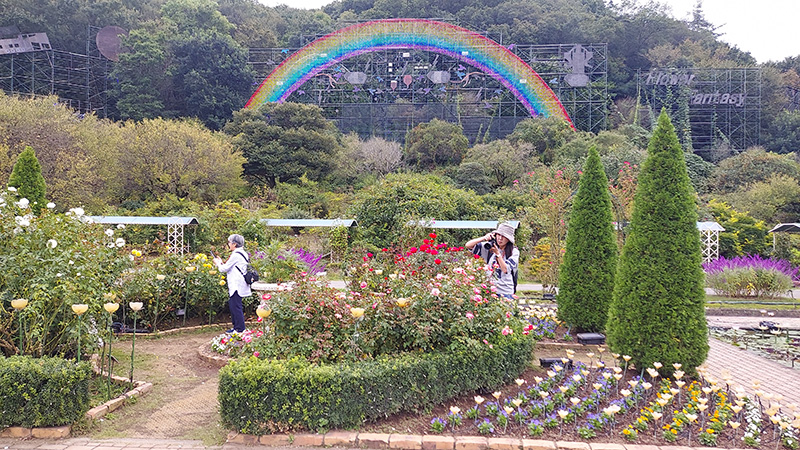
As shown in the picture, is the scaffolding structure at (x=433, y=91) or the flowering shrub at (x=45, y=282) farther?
the scaffolding structure at (x=433, y=91)

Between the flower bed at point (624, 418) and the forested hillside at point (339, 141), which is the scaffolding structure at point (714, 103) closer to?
the forested hillside at point (339, 141)

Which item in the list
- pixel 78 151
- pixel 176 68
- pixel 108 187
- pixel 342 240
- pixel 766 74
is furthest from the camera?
pixel 766 74

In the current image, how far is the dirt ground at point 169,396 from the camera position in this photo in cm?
386

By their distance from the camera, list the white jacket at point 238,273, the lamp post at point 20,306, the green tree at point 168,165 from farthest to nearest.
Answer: the green tree at point 168,165
the white jacket at point 238,273
the lamp post at point 20,306

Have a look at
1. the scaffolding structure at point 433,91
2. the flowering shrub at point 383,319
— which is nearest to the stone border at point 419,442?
the flowering shrub at point 383,319

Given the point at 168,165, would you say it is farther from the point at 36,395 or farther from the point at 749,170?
the point at 749,170

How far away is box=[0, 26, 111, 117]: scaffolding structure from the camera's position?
3484 centimetres

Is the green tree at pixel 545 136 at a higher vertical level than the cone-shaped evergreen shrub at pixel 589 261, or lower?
higher

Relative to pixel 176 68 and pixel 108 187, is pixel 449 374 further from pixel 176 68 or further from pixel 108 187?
pixel 176 68

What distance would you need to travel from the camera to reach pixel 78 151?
18.7 m

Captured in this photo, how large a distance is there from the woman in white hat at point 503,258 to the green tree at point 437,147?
86.3ft

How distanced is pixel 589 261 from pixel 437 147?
84.3ft

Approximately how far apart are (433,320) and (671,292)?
2.42 m

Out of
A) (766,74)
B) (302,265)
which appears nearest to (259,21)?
(766,74)
